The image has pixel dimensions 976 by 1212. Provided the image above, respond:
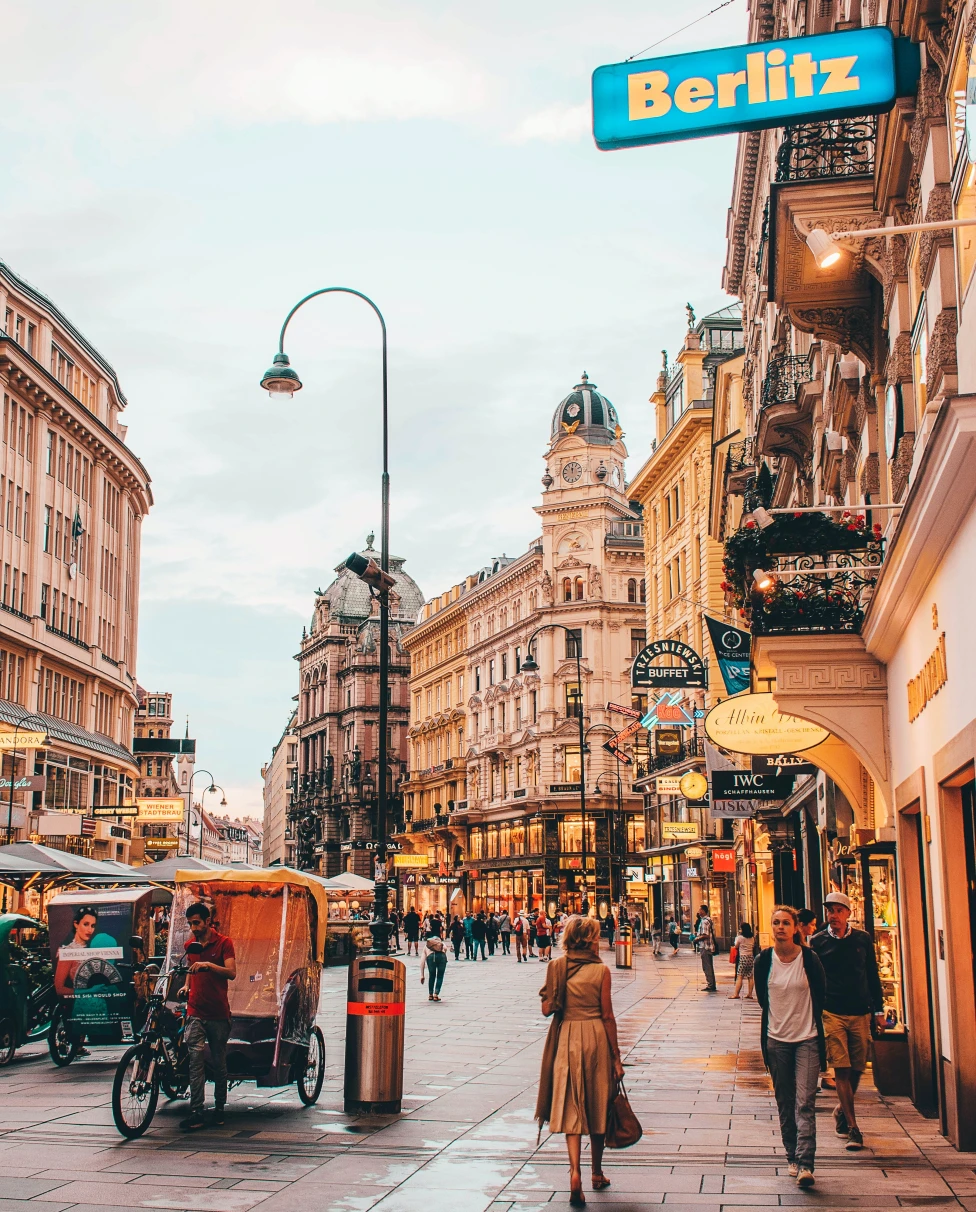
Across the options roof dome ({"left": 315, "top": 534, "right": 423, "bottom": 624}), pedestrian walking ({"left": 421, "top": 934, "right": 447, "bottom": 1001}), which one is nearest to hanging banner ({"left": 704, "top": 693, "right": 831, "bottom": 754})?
pedestrian walking ({"left": 421, "top": 934, "right": 447, "bottom": 1001})

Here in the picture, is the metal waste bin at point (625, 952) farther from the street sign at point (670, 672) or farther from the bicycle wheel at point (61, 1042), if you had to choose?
the bicycle wheel at point (61, 1042)

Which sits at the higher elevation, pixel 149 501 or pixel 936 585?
pixel 149 501

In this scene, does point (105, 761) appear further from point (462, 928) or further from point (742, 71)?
point (742, 71)

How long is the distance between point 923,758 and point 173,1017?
22.4ft

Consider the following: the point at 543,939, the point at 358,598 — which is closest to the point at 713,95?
the point at 543,939

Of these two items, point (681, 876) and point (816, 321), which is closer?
point (816, 321)

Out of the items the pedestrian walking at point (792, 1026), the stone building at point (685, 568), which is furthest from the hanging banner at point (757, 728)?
the stone building at point (685, 568)

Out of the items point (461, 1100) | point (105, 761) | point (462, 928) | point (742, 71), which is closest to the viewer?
point (742, 71)

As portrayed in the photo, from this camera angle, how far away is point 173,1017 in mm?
11570

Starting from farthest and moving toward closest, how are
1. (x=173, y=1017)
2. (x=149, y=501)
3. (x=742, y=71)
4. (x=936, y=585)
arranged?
(x=149, y=501)
(x=173, y=1017)
(x=936, y=585)
(x=742, y=71)

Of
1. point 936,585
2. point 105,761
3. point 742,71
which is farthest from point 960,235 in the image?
point 105,761

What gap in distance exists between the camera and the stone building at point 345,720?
119562mm

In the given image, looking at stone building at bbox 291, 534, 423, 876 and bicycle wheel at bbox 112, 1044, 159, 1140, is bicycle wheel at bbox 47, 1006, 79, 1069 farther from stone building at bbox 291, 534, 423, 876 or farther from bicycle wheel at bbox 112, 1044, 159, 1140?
stone building at bbox 291, 534, 423, 876

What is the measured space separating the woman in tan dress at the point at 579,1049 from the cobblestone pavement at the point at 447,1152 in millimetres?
450
